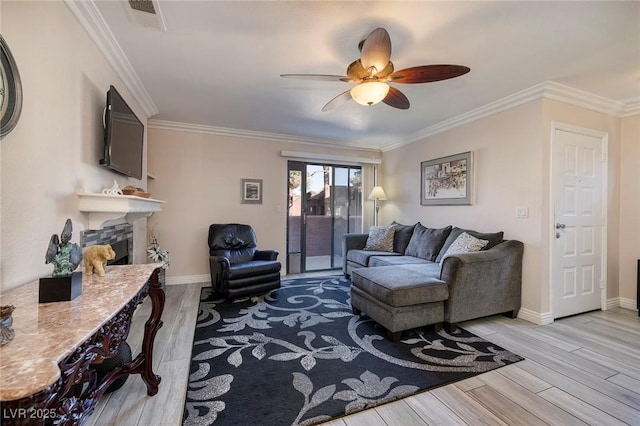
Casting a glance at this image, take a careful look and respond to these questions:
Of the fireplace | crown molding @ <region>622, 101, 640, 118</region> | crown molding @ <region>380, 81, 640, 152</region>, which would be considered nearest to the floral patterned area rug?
the fireplace

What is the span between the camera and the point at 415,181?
4594 mm

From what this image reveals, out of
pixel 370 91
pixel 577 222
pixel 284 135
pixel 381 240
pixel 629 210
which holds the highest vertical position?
pixel 284 135

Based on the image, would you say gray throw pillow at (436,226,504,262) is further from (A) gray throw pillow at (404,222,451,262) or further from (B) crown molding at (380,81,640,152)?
(B) crown molding at (380,81,640,152)

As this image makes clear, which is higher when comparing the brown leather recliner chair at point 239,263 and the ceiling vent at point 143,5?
the ceiling vent at point 143,5

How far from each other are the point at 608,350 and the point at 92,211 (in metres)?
4.25

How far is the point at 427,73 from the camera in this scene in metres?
1.97

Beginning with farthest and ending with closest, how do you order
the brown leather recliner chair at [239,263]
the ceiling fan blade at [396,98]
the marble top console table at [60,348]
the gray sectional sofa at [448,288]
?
the brown leather recliner chair at [239,263], the gray sectional sofa at [448,288], the ceiling fan blade at [396,98], the marble top console table at [60,348]

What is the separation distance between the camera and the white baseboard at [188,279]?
4062 millimetres

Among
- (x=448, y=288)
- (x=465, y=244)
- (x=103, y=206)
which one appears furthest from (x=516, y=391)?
(x=103, y=206)

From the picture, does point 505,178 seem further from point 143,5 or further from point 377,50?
point 143,5

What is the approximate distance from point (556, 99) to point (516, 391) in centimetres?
290

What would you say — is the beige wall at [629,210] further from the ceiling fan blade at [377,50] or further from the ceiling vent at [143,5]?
the ceiling vent at [143,5]

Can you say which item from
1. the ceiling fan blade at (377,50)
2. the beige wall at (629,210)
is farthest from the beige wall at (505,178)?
the ceiling fan blade at (377,50)

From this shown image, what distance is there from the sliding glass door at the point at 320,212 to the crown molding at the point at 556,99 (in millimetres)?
2154
